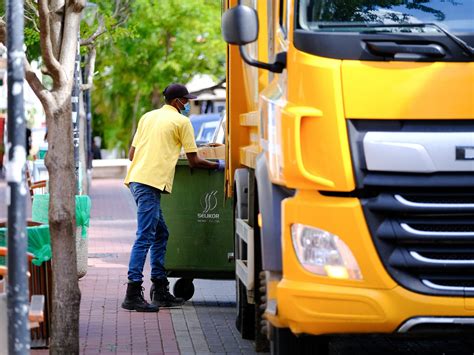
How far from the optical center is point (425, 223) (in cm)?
623

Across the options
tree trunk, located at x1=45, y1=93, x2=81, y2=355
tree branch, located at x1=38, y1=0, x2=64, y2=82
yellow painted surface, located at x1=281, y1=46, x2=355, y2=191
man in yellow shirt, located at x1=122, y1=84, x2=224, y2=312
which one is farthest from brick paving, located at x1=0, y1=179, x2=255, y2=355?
yellow painted surface, located at x1=281, y1=46, x2=355, y2=191

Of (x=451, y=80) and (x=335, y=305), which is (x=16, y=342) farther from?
(x=451, y=80)

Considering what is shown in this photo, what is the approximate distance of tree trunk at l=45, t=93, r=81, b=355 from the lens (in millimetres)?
8047

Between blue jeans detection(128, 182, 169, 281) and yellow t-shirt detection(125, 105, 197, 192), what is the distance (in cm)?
9

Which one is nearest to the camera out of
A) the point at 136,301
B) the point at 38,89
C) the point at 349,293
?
the point at 349,293

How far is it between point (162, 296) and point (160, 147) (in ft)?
4.49

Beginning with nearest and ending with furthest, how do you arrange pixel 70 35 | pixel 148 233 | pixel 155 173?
pixel 70 35
pixel 155 173
pixel 148 233

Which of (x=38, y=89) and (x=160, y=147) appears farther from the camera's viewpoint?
(x=160, y=147)

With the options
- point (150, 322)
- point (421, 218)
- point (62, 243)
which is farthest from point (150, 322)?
point (421, 218)

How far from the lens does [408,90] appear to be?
6.27 m

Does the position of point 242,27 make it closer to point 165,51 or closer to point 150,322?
point 150,322

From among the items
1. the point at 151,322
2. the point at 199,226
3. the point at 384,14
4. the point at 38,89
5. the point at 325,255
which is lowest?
the point at 151,322

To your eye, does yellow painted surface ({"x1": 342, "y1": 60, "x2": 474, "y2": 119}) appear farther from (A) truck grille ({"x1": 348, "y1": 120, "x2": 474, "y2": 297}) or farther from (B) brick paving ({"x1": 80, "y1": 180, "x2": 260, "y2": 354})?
(B) brick paving ({"x1": 80, "y1": 180, "x2": 260, "y2": 354})

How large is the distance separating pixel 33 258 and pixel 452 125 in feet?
11.2
